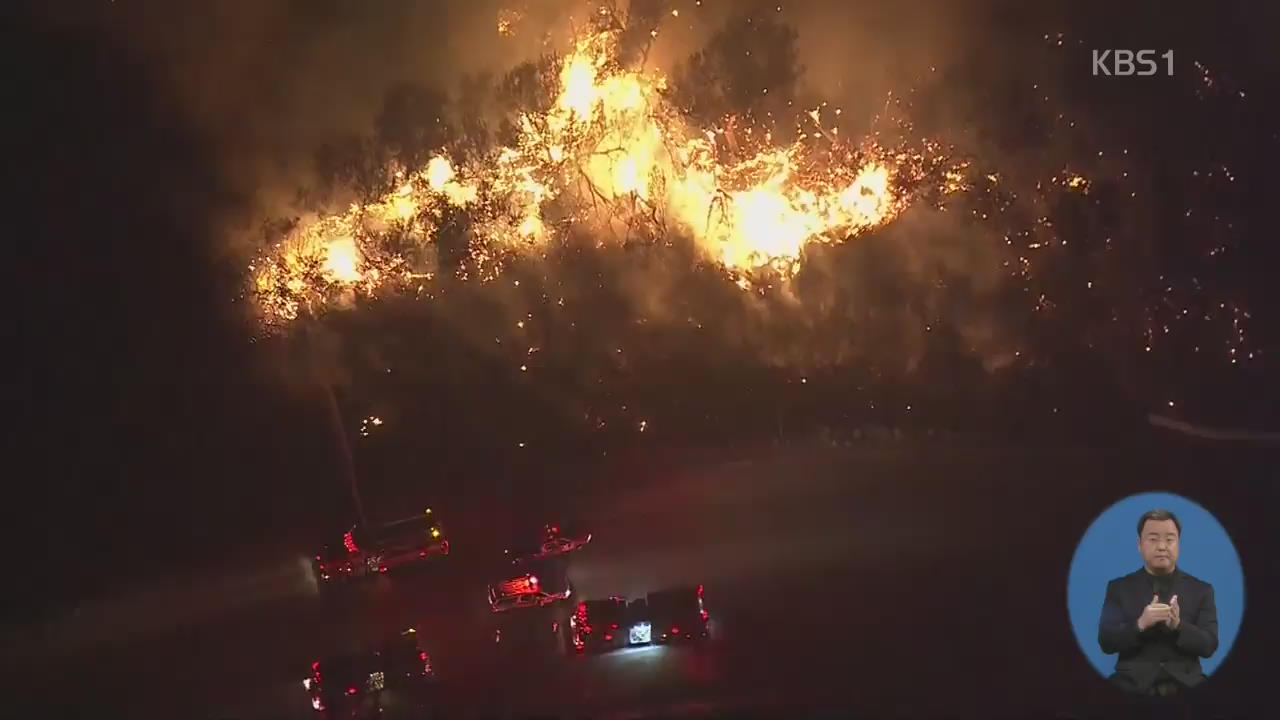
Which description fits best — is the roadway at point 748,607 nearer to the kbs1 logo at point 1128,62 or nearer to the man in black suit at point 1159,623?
the man in black suit at point 1159,623

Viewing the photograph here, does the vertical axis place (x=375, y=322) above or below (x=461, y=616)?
above

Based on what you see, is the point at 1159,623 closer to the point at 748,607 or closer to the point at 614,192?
the point at 748,607

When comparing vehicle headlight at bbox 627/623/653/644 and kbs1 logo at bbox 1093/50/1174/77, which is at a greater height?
kbs1 logo at bbox 1093/50/1174/77

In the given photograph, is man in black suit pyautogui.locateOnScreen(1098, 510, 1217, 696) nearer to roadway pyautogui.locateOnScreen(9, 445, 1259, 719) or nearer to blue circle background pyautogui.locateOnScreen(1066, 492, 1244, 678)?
blue circle background pyautogui.locateOnScreen(1066, 492, 1244, 678)

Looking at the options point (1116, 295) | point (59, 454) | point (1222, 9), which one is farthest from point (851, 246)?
point (59, 454)

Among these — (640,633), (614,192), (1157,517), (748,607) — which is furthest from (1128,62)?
(640,633)

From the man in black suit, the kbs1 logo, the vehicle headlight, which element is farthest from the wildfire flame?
the man in black suit

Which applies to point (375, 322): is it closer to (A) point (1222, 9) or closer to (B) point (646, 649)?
(B) point (646, 649)
